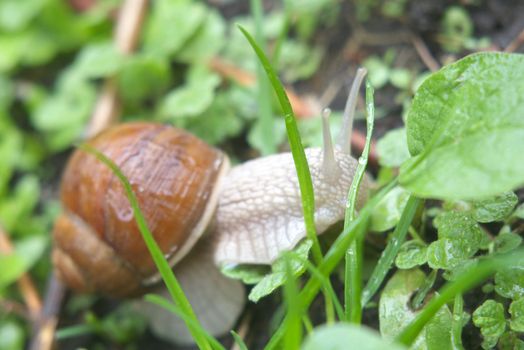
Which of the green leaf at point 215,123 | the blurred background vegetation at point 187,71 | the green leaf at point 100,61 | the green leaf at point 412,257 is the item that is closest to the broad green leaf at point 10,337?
the blurred background vegetation at point 187,71

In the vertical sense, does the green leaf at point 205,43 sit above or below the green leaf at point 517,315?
above

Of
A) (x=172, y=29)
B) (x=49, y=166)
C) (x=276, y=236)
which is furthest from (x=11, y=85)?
(x=276, y=236)

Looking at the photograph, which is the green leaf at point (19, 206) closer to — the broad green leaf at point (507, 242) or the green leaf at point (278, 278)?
the green leaf at point (278, 278)

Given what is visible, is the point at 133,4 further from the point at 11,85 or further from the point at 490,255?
the point at 490,255

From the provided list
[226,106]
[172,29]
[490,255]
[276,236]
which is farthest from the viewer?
[172,29]

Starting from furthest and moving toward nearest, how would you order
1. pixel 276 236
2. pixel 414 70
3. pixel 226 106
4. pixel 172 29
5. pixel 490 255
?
pixel 172 29 → pixel 226 106 → pixel 414 70 → pixel 276 236 → pixel 490 255

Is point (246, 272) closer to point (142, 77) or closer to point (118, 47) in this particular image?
point (142, 77)
